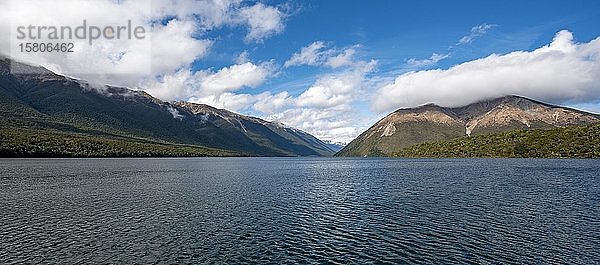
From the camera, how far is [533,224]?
162 feet

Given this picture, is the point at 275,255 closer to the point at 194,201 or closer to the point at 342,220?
the point at 342,220

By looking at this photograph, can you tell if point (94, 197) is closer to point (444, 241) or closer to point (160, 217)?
point (160, 217)

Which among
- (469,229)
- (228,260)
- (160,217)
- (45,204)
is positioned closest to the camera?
(228,260)

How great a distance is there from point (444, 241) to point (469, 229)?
744cm

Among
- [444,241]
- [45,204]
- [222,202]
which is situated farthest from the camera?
[222,202]

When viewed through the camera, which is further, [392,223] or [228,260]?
[392,223]

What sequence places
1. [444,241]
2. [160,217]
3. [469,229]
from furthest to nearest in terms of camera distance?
[160,217]
[469,229]
[444,241]

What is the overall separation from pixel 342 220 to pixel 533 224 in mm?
24238

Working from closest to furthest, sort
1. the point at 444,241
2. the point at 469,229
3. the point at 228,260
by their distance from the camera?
1. the point at 228,260
2. the point at 444,241
3. the point at 469,229

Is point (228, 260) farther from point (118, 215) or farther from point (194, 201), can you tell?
point (194, 201)

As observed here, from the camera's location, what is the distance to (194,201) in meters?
70.9

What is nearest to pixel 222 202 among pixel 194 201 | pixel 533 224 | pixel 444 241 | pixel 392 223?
pixel 194 201

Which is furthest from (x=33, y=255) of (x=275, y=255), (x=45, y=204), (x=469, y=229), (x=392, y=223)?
(x=469, y=229)

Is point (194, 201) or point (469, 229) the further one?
point (194, 201)
